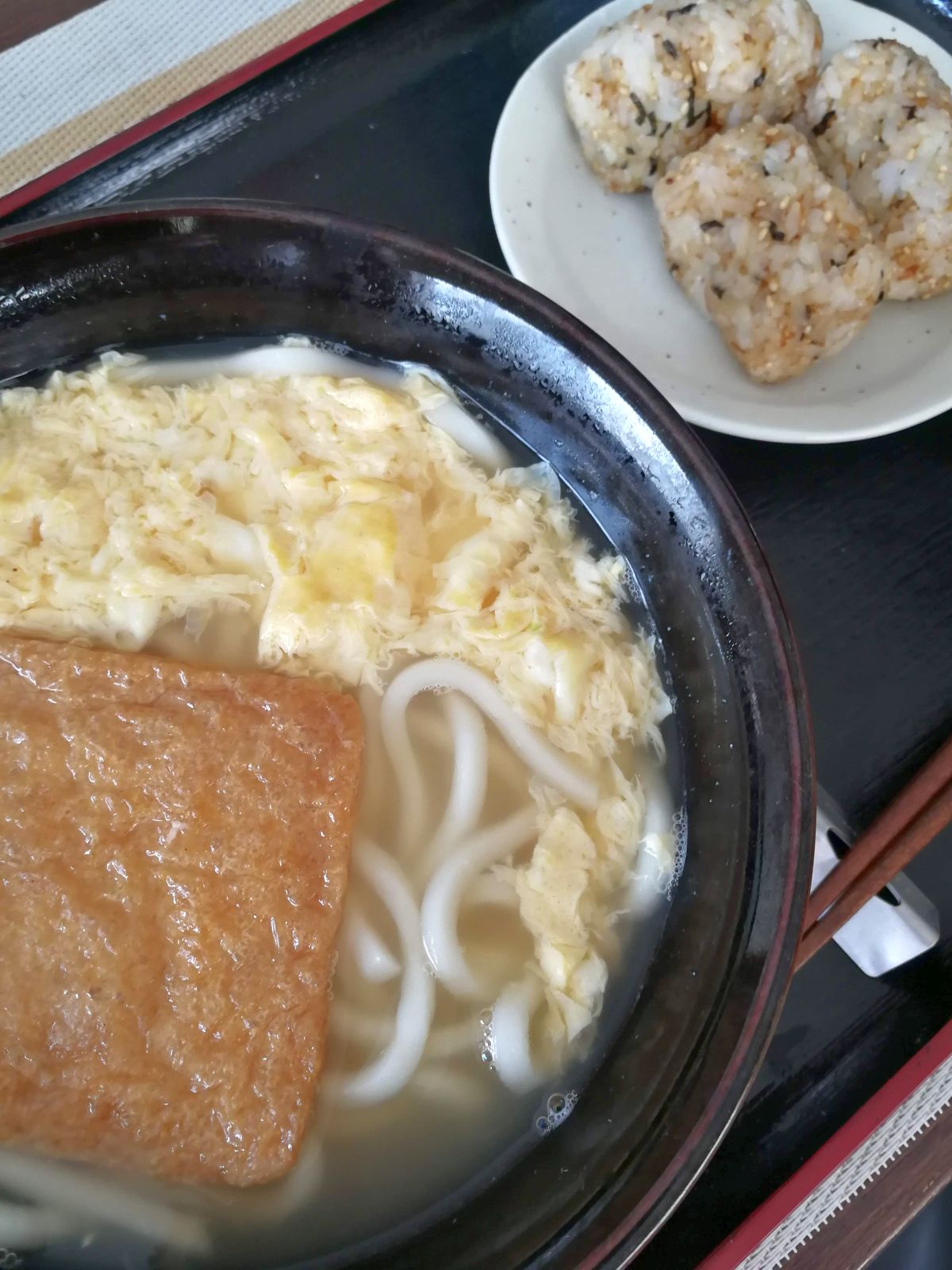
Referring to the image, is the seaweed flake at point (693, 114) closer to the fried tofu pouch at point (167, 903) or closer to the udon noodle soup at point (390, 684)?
the udon noodle soup at point (390, 684)

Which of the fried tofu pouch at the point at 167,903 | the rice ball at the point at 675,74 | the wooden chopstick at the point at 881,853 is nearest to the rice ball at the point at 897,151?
the rice ball at the point at 675,74

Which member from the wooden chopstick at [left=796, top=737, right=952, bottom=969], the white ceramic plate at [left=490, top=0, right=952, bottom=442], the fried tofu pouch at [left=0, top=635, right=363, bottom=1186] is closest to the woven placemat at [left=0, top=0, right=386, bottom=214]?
the white ceramic plate at [left=490, top=0, right=952, bottom=442]

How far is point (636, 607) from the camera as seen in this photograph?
5.44ft

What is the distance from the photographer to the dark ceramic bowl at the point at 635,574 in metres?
1.22

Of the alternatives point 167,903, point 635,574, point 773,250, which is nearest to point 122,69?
point 773,250

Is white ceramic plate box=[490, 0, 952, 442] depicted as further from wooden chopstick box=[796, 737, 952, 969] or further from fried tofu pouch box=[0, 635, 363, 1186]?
fried tofu pouch box=[0, 635, 363, 1186]

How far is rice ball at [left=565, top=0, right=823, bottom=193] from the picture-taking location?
6.82 feet

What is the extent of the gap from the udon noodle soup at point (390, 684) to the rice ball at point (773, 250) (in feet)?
2.11

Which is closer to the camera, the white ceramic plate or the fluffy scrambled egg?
the fluffy scrambled egg

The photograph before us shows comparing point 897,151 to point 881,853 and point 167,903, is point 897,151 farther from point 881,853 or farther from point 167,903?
point 167,903

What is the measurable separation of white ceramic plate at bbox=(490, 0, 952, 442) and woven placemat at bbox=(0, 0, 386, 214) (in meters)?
0.51

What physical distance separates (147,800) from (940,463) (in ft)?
5.67

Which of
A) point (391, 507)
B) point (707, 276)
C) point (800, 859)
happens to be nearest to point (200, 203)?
point (391, 507)

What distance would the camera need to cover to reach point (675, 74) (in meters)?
2.07
